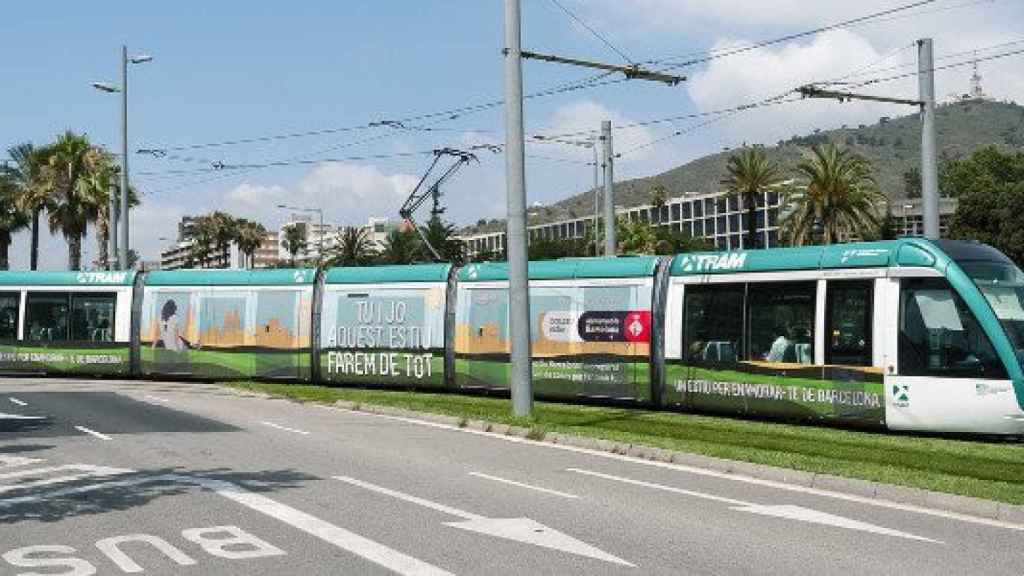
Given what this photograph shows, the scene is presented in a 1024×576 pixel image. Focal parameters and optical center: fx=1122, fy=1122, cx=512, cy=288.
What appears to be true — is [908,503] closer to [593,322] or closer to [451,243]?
[593,322]

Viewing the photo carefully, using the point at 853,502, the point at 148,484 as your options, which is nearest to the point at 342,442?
the point at 148,484

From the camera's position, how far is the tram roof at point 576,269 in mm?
22422

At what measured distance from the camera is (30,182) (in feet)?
169

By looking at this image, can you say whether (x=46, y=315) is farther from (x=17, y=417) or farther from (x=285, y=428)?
(x=285, y=428)

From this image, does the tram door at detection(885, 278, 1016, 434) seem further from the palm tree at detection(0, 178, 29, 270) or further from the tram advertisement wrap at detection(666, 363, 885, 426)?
the palm tree at detection(0, 178, 29, 270)

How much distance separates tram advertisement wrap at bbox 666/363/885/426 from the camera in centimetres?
1778

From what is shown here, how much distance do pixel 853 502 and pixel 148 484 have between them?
285 inches

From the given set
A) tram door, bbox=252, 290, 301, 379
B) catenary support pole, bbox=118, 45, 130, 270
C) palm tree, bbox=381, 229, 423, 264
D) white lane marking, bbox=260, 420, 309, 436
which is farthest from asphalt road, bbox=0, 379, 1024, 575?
palm tree, bbox=381, 229, 423, 264

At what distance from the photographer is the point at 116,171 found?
1864 inches

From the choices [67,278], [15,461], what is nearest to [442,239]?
[67,278]

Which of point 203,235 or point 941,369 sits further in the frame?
point 203,235

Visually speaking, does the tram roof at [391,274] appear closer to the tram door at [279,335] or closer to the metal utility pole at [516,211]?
the tram door at [279,335]

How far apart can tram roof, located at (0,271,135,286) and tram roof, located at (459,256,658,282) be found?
1188 cm

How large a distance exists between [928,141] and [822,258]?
226 inches
